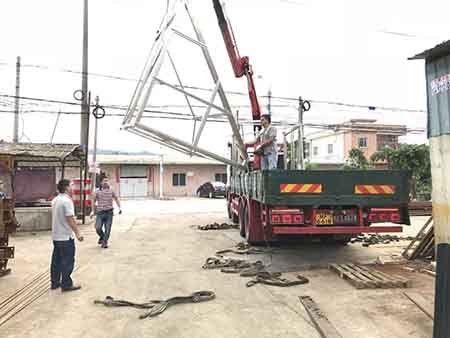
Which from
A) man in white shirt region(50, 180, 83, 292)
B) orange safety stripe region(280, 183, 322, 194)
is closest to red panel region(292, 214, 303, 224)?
orange safety stripe region(280, 183, 322, 194)

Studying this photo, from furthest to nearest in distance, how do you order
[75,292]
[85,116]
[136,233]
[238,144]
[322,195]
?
1. [85,116]
2. [136,233]
3. [238,144]
4. [322,195]
5. [75,292]

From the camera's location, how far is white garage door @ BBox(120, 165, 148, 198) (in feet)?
134

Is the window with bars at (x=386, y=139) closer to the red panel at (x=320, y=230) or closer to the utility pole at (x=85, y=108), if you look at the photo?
the utility pole at (x=85, y=108)

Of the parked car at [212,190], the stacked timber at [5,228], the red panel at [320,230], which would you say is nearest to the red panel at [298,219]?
the red panel at [320,230]

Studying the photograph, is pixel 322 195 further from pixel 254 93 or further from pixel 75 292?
pixel 254 93

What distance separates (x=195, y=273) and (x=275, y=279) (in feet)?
4.73

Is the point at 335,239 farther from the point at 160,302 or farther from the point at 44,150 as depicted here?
the point at 44,150

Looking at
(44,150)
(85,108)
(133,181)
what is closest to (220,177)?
(133,181)

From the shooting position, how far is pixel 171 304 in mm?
5207

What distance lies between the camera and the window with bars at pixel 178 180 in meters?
42.3

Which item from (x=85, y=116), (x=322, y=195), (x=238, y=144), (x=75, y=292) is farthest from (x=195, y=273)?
(x=85, y=116)

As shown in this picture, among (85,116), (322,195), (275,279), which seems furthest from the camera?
(85,116)

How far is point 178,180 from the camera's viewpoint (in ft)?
139

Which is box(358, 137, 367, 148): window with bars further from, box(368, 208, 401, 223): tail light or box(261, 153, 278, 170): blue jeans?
box(368, 208, 401, 223): tail light
